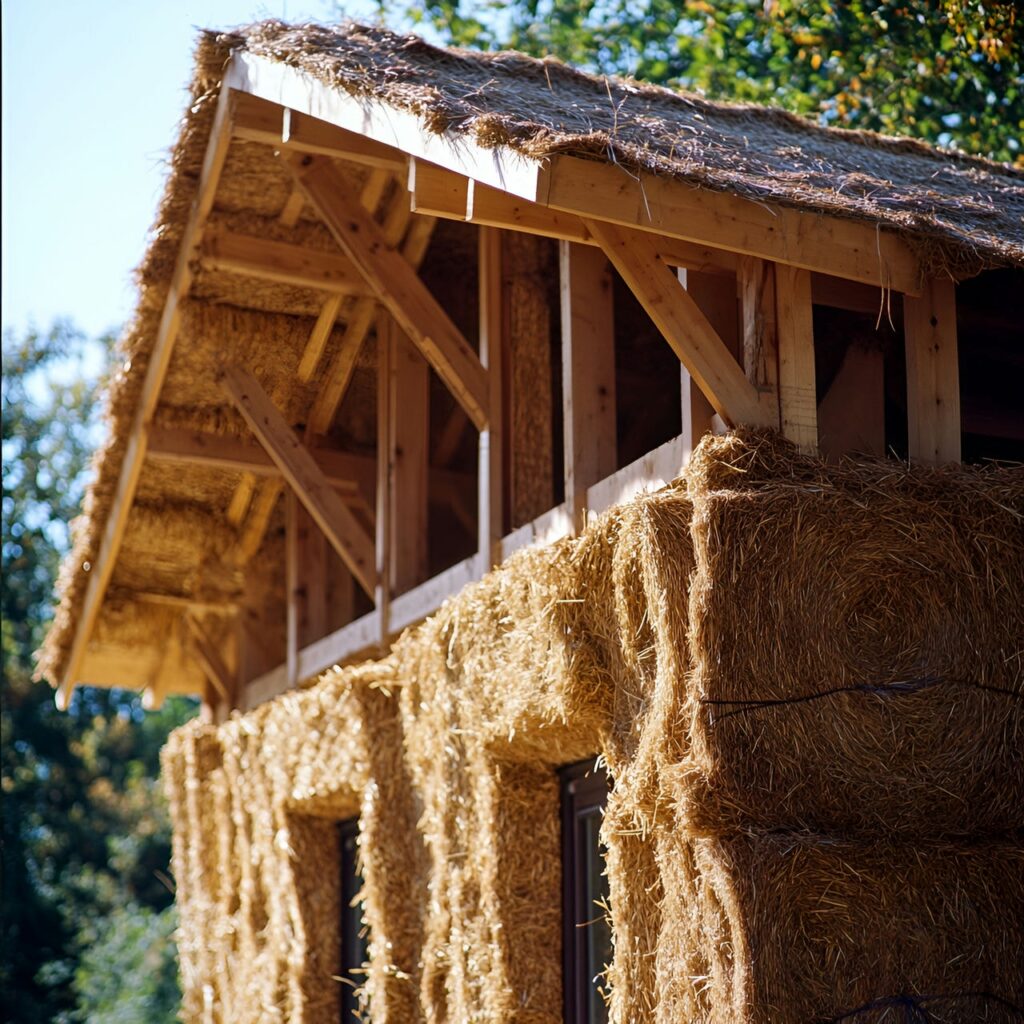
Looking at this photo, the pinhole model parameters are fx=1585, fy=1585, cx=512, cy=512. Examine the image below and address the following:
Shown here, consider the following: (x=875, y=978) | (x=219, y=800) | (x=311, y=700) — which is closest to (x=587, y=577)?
(x=875, y=978)

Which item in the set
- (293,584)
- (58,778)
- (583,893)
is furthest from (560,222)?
(58,778)

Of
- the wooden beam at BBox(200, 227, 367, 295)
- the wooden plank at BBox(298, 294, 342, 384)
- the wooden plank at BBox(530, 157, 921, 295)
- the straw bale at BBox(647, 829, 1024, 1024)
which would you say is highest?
the wooden beam at BBox(200, 227, 367, 295)

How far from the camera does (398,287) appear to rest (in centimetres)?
703

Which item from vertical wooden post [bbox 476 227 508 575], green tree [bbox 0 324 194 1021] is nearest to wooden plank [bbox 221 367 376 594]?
vertical wooden post [bbox 476 227 508 575]

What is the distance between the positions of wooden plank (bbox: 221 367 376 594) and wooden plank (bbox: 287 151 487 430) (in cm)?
121

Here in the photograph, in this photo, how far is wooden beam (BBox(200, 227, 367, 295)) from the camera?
25.2 ft

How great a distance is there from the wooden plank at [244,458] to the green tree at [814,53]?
182 inches

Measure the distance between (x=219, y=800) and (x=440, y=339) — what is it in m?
4.09

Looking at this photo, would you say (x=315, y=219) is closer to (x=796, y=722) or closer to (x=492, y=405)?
(x=492, y=405)

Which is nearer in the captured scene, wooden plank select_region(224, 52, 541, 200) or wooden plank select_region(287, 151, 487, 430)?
wooden plank select_region(224, 52, 541, 200)

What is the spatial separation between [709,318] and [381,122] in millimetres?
1401

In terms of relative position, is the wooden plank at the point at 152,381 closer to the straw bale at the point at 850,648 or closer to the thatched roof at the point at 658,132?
the thatched roof at the point at 658,132

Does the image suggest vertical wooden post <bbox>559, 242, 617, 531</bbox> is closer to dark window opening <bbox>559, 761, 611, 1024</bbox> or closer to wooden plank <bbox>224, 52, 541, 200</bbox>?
wooden plank <bbox>224, 52, 541, 200</bbox>

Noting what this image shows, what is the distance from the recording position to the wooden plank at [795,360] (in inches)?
198
